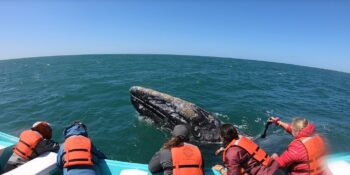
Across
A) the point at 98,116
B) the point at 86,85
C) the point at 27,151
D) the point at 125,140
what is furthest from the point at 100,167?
the point at 86,85

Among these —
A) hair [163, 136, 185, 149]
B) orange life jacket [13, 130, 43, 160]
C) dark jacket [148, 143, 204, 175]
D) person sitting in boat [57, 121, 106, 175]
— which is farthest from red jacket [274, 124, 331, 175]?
orange life jacket [13, 130, 43, 160]

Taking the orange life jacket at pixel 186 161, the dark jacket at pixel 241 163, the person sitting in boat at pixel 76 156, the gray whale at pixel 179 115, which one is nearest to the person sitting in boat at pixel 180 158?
the orange life jacket at pixel 186 161

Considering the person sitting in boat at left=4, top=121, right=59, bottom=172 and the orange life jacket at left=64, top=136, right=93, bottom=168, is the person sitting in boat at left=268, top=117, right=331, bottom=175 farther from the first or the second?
the person sitting in boat at left=4, top=121, right=59, bottom=172

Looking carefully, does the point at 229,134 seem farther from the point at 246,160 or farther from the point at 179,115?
the point at 179,115

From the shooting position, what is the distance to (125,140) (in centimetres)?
1138

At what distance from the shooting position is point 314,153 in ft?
A: 14.9

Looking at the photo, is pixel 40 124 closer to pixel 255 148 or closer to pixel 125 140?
pixel 255 148

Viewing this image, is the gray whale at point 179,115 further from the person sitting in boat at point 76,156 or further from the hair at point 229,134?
the person sitting in boat at point 76,156

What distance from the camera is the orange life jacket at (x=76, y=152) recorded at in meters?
4.88

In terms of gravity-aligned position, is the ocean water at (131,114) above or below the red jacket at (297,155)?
below

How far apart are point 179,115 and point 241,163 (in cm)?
490

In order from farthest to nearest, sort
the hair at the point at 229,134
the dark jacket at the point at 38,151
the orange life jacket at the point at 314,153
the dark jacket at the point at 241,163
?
the dark jacket at the point at 38,151 < the hair at the point at 229,134 < the dark jacket at the point at 241,163 < the orange life jacket at the point at 314,153

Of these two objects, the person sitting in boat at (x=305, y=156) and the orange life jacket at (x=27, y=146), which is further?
the orange life jacket at (x=27, y=146)

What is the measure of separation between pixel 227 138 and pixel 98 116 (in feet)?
36.6
